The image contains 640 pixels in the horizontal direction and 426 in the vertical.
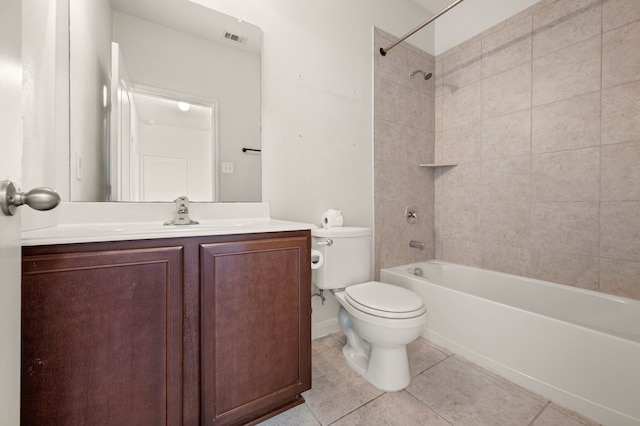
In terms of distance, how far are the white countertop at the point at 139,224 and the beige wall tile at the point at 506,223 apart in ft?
5.28

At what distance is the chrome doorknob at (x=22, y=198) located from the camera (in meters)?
0.41

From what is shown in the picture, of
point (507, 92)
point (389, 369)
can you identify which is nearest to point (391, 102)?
point (507, 92)

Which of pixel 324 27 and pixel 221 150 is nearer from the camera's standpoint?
pixel 221 150

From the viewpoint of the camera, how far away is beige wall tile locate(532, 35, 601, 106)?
159 cm

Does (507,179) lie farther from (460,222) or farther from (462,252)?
(462,252)

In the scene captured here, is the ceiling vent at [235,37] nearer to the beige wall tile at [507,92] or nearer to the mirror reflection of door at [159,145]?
the mirror reflection of door at [159,145]

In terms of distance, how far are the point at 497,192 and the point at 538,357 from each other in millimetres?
1200

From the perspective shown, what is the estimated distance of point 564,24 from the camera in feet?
5.59

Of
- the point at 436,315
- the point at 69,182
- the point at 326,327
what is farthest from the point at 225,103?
the point at 436,315

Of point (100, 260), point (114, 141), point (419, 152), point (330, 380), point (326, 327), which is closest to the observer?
point (100, 260)

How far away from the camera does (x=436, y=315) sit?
1.75 meters

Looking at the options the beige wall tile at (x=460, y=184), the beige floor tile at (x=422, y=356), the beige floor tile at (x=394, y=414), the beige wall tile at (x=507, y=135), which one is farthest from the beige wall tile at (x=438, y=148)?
the beige floor tile at (x=394, y=414)

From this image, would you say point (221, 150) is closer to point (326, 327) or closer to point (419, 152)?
point (326, 327)

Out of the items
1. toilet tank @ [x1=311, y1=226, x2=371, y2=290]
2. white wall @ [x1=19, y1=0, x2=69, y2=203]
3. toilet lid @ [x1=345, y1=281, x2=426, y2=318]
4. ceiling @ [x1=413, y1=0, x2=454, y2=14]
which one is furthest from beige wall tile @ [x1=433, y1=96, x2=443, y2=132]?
white wall @ [x1=19, y1=0, x2=69, y2=203]
